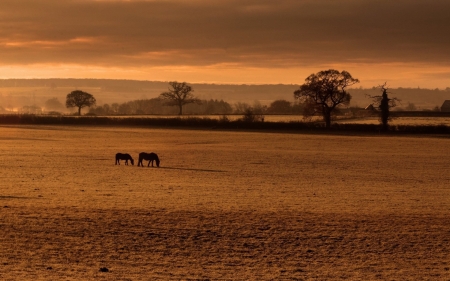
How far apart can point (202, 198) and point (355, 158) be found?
87.1 ft

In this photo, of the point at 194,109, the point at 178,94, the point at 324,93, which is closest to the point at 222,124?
the point at 324,93

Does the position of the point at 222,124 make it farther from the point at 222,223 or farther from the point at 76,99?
the point at 222,223

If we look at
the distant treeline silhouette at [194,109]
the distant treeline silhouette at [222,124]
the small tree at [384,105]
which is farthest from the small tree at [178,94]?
the small tree at [384,105]

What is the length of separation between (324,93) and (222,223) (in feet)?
259

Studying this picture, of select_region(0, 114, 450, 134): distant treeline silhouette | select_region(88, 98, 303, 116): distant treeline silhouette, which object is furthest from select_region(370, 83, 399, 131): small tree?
select_region(88, 98, 303, 116): distant treeline silhouette

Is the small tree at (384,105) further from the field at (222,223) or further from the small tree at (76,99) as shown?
the small tree at (76,99)

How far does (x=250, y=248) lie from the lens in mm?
17156

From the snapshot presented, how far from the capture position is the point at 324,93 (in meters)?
97.1

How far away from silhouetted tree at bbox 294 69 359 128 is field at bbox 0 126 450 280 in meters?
58.0

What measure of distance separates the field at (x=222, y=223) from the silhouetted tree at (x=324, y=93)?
190ft

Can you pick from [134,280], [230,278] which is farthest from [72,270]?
[230,278]

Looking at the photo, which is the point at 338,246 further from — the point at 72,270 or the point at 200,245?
the point at 72,270

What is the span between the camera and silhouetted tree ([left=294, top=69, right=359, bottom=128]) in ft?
318

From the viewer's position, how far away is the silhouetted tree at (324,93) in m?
97.0
